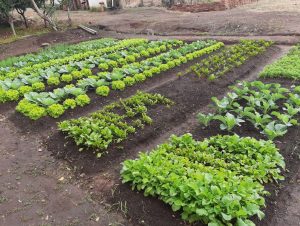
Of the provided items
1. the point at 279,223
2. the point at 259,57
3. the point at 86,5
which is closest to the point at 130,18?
the point at 86,5

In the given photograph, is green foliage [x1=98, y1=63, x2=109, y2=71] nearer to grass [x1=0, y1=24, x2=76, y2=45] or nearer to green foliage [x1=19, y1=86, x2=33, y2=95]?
green foliage [x1=19, y1=86, x2=33, y2=95]

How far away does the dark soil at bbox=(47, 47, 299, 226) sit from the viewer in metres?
4.93

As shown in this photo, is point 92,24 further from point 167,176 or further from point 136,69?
point 167,176

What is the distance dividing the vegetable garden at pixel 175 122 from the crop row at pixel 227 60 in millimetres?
48

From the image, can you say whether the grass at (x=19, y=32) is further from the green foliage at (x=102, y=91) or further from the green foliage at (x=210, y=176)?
the green foliage at (x=210, y=176)

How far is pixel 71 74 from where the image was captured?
10914 mm

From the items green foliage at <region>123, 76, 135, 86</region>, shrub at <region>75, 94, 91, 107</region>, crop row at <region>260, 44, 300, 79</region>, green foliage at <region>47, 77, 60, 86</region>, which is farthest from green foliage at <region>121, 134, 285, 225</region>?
green foliage at <region>47, 77, 60, 86</region>

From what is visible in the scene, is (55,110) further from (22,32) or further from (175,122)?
(22,32)

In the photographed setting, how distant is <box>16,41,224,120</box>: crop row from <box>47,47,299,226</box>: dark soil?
44 cm

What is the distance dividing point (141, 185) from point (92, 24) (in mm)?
19272

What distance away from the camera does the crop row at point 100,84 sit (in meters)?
8.26

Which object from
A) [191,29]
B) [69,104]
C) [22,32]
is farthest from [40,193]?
[22,32]

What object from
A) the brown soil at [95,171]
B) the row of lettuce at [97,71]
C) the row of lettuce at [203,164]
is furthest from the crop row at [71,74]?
the row of lettuce at [203,164]

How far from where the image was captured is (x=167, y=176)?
5039 mm
